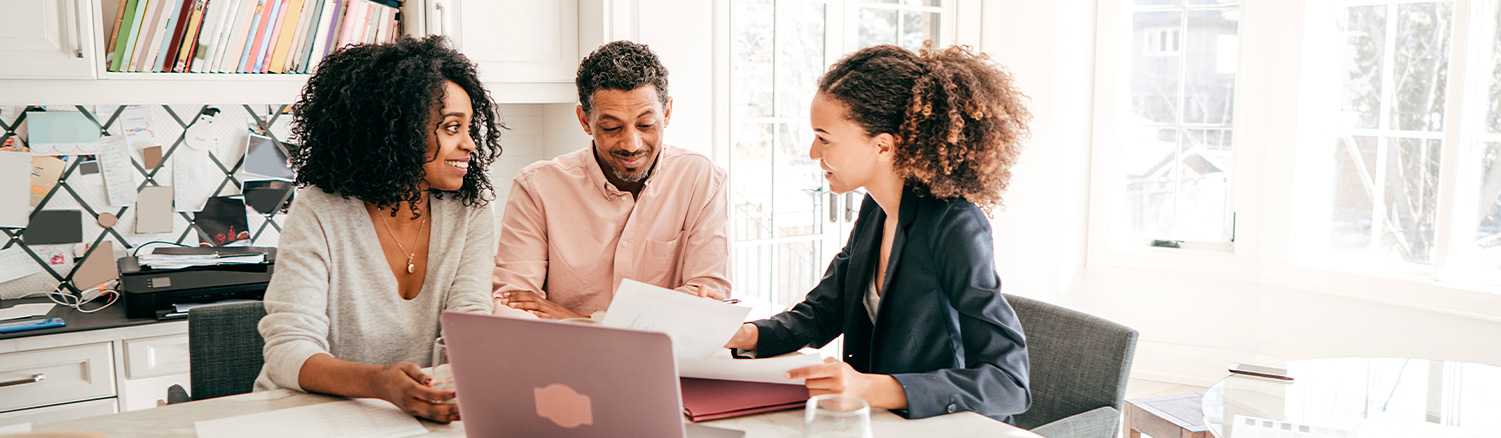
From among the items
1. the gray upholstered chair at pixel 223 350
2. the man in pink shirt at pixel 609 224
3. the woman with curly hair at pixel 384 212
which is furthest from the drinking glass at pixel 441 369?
the man in pink shirt at pixel 609 224

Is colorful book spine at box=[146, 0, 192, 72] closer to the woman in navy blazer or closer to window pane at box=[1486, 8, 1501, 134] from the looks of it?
the woman in navy blazer

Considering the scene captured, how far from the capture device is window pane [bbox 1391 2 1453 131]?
343cm

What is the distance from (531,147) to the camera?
333 cm

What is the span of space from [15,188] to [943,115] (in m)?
2.58

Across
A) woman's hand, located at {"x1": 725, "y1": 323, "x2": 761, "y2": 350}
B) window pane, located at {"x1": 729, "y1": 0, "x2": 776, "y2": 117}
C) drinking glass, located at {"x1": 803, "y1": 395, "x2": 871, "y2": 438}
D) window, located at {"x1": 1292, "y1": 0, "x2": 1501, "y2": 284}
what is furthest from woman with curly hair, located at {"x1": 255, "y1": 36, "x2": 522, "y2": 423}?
window, located at {"x1": 1292, "y1": 0, "x2": 1501, "y2": 284}

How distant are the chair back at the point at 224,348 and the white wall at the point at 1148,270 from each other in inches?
116

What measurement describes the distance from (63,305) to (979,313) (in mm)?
2526

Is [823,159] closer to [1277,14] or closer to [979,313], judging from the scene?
[979,313]

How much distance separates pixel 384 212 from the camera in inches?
68.6

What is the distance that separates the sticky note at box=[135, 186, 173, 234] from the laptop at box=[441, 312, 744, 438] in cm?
221

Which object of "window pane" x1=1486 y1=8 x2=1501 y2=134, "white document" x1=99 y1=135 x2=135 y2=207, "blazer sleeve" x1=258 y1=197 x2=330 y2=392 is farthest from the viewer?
"window pane" x1=1486 y1=8 x2=1501 y2=134

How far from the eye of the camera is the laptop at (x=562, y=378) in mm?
1025

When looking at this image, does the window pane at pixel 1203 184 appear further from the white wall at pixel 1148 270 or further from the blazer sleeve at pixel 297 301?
the blazer sleeve at pixel 297 301

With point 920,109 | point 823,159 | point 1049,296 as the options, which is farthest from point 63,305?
point 1049,296
